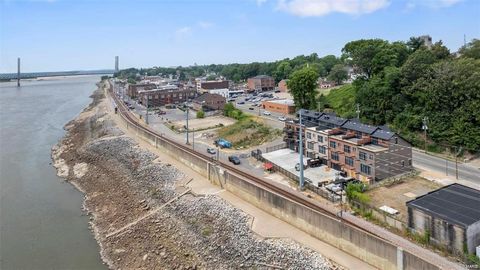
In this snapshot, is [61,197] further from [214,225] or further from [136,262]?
[214,225]

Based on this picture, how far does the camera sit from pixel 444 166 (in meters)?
26.7

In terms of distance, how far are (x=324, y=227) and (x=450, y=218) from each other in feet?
16.4

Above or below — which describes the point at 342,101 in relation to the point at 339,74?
below

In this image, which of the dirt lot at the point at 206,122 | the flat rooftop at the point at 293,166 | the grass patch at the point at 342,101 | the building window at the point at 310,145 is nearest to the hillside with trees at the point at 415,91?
the grass patch at the point at 342,101

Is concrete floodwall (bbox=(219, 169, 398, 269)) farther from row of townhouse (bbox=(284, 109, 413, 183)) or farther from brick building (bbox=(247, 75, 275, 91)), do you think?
brick building (bbox=(247, 75, 275, 91))

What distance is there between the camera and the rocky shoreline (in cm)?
1653

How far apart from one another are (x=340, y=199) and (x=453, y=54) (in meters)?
29.1

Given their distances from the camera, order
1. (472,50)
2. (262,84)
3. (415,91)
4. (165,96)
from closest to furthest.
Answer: (415,91), (472,50), (165,96), (262,84)

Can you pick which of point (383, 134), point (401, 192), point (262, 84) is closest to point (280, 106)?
point (383, 134)

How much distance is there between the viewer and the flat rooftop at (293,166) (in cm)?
2514

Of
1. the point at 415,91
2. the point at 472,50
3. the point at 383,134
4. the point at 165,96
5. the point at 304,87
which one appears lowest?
the point at 383,134

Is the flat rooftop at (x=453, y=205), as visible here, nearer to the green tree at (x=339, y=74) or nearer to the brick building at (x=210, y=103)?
the brick building at (x=210, y=103)

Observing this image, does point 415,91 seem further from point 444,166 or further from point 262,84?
point 262,84

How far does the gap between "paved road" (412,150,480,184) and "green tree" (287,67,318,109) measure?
21108 mm
